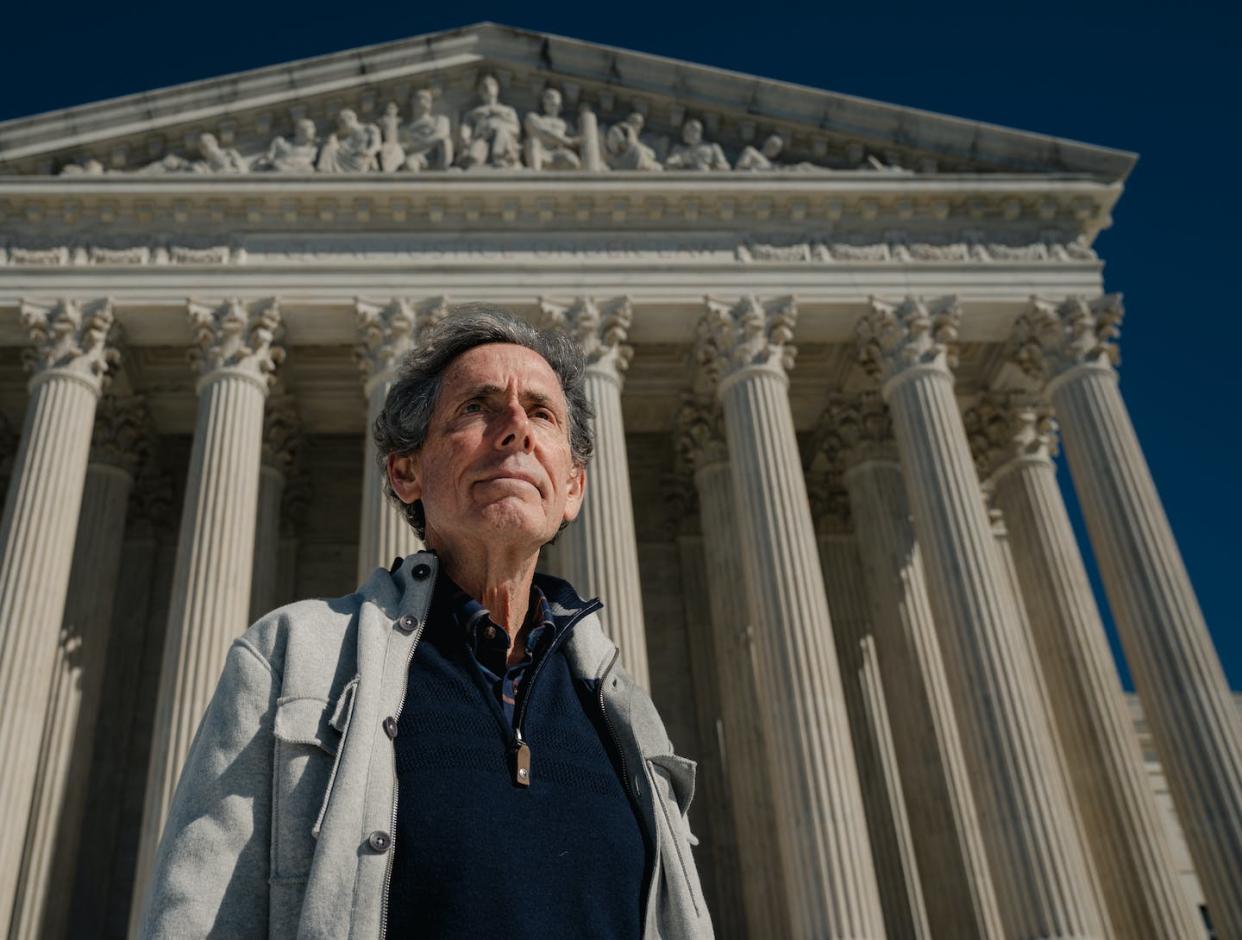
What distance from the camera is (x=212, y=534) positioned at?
2120 cm

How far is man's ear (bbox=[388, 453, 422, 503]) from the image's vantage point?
176 inches

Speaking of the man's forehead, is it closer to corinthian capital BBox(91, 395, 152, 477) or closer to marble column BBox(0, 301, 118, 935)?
marble column BBox(0, 301, 118, 935)

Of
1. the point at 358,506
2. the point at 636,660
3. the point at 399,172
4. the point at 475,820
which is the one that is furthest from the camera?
the point at 358,506

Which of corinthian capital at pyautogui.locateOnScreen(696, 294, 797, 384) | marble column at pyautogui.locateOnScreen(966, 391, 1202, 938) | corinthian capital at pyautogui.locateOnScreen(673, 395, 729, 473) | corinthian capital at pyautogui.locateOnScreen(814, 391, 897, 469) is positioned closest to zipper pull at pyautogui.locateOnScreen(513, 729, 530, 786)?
corinthian capital at pyautogui.locateOnScreen(696, 294, 797, 384)

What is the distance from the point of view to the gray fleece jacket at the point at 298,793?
289 centimetres

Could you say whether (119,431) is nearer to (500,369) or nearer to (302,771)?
(500,369)

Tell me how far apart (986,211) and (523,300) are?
1090 cm

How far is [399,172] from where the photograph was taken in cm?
2519

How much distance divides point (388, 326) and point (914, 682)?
13.8m

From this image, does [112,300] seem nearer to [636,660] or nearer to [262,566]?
[262,566]

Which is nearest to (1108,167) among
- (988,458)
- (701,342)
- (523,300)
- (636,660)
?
(988,458)

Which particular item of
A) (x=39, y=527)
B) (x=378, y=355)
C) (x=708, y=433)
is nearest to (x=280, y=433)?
(x=378, y=355)

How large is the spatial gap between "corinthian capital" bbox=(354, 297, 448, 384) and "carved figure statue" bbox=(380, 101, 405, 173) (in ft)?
11.3

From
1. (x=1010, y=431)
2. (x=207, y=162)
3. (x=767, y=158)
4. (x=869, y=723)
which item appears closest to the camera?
(x=207, y=162)
